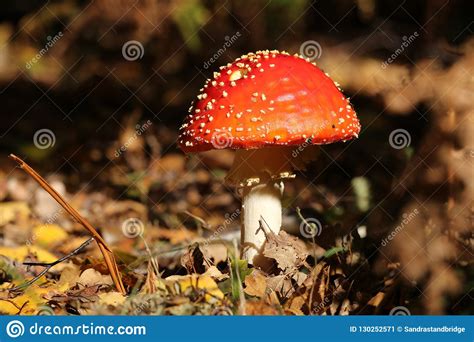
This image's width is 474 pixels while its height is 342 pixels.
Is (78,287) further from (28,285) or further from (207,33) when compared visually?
(207,33)

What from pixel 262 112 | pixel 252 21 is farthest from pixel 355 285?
pixel 252 21

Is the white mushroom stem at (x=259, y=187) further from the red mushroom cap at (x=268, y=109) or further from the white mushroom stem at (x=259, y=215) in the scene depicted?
the red mushroom cap at (x=268, y=109)

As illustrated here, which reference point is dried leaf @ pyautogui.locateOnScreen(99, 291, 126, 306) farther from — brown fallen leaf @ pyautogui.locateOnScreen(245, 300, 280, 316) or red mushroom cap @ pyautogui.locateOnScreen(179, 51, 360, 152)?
red mushroom cap @ pyautogui.locateOnScreen(179, 51, 360, 152)

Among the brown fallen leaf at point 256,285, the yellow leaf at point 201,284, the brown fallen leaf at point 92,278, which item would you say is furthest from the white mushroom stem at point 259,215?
the brown fallen leaf at point 92,278

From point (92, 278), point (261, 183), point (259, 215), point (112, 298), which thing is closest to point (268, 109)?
point (261, 183)

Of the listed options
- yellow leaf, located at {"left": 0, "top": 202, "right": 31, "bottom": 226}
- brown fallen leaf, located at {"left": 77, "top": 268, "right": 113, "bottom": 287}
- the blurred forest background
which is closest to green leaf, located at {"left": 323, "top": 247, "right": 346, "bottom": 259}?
the blurred forest background

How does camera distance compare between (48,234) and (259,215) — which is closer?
(259,215)

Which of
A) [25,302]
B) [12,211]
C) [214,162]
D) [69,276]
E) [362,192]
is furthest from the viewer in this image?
[214,162]

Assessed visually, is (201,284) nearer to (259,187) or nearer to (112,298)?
(112,298)
